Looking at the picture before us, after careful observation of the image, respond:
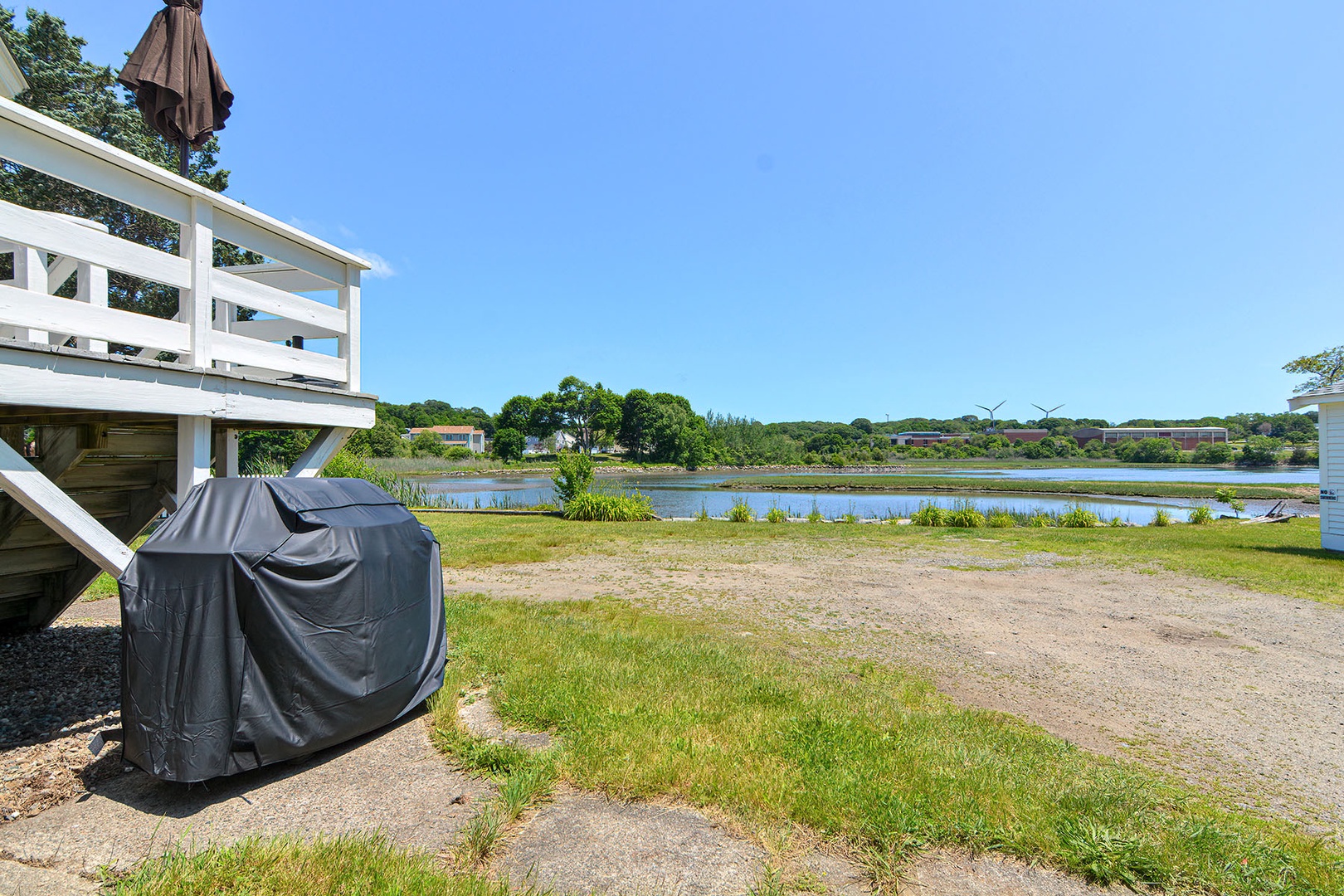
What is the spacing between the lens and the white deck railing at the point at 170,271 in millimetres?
3428

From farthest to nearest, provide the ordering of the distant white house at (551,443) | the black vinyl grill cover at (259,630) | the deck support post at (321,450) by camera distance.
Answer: the distant white house at (551,443) < the deck support post at (321,450) < the black vinyl grill cover at (259,630)

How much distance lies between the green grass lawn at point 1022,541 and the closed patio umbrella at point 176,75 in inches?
284

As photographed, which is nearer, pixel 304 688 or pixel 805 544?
pixel 304 688

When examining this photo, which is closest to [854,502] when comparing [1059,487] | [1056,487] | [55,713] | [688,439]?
[1056,487]

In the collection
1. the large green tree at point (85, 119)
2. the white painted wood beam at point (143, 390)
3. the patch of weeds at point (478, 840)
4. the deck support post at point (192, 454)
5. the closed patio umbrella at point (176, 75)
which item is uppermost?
the large green tree at point (85, 119)

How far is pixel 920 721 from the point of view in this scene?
14.1 feet

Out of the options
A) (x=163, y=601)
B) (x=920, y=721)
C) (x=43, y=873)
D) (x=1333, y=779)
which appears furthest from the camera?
(x=920, y=721)

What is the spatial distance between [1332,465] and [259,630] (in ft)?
59.4

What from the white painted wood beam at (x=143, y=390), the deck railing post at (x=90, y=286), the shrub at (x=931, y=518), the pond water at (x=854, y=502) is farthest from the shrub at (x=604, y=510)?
the deck railing post at (x=90, y=286)

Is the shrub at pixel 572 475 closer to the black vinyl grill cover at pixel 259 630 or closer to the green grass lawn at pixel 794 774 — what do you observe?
the green grass lawn at pixel 794 774

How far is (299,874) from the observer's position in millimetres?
2602

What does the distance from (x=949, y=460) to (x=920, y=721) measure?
313 feet

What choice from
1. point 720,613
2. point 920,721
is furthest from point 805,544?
point 920,721

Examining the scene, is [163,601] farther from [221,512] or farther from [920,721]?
[920,721]
